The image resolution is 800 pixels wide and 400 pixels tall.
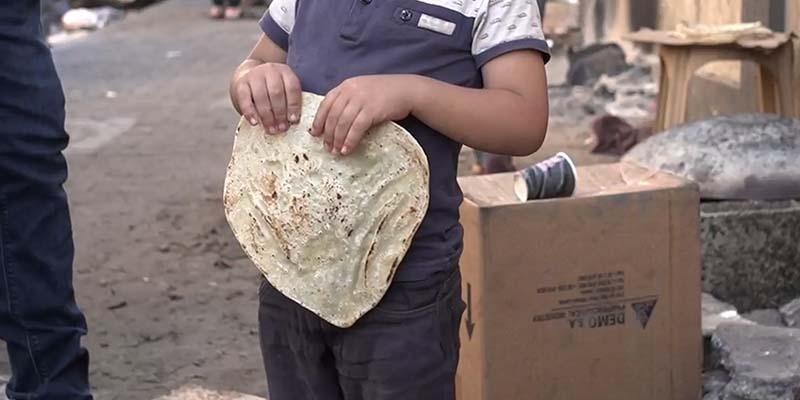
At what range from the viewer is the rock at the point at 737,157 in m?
3.94

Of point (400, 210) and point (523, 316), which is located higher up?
point (400, 210)

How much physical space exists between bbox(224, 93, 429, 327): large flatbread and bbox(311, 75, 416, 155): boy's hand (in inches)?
1.3

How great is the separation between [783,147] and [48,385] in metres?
2.22

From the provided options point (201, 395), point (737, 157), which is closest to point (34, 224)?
point (201, 395)

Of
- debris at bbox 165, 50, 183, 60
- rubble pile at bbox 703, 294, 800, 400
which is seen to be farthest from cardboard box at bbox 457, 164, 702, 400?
debris at bbox 165, 50, 183, 60

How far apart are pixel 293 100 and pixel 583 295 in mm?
1503

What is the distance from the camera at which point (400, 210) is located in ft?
6.61

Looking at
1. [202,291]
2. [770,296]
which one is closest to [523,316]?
[770,296]

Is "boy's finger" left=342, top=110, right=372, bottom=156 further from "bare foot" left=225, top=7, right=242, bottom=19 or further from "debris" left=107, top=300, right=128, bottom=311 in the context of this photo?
"bare foot" left=225, top=7, right=242, bottom=19

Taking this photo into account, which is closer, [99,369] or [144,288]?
[99,369]

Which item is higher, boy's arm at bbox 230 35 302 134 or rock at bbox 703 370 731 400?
boy's arm at bbox 230 35 302 134

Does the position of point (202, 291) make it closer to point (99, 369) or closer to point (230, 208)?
point (99, 369)

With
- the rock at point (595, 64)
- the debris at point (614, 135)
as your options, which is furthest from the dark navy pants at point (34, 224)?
the rock at point (595, 64)

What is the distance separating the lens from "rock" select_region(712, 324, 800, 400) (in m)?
3.32
